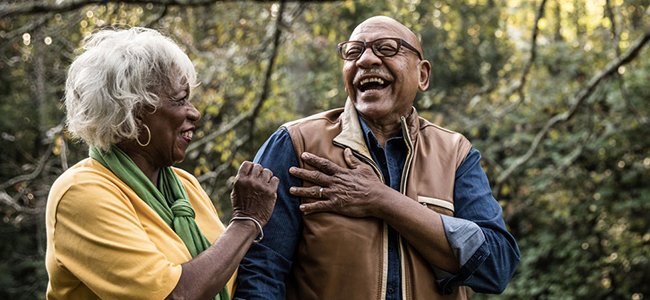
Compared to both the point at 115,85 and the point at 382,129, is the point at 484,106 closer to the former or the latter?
the point at 382,129

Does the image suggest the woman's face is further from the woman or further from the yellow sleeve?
the yellow sleeve

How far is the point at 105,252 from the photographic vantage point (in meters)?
1.67

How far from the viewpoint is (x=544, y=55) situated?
32.2 feet

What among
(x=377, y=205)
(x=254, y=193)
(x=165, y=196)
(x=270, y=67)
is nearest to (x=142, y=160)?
(x=165, y=196)

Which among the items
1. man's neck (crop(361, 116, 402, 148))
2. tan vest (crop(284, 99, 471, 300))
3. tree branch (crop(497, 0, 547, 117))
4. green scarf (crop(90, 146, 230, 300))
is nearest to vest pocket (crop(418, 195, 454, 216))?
tan vest (crop(284, 99, 471, 300))

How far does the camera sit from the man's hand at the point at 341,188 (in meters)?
2.09

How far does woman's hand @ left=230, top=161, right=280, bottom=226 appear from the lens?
1.96 m

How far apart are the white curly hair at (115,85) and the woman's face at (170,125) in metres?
0.03

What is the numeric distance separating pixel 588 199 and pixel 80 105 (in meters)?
8.46

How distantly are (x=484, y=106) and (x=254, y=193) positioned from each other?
533 cm

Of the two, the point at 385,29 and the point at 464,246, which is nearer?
the point at 464,246

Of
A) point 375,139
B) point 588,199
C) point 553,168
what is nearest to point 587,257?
point 588,199

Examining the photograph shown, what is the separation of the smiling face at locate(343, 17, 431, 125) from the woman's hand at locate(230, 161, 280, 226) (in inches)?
19.4

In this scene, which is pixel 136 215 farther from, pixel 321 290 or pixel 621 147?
pixel 621 147
